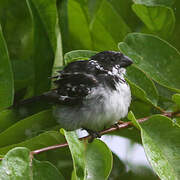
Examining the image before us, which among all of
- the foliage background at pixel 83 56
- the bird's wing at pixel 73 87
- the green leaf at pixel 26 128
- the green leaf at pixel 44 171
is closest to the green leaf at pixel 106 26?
the foliage background at pixel 83 56

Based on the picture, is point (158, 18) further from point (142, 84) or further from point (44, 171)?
point (44, 171)

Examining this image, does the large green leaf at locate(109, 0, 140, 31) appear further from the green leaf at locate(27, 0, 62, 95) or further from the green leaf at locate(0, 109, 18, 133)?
the green leaf at locate(0, 109, 18, 133)

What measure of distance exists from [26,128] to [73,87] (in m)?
0.37

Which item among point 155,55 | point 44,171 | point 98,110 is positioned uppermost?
point 155,55

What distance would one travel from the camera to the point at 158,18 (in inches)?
69.6

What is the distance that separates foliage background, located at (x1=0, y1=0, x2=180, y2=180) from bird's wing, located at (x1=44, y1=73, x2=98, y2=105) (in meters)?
0.08

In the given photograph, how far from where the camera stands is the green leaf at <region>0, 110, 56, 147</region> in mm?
1452

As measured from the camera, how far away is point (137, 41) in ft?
5.40

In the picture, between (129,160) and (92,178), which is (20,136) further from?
(129,160)

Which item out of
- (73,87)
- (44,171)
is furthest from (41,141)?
(73,87)

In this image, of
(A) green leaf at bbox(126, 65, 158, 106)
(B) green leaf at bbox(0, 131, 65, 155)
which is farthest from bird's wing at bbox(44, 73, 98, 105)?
(B) green leaf at bbox(0, 131, 65, 155)

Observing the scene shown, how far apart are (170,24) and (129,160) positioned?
54cm

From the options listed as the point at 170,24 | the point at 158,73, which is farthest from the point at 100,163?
the point at 170,24

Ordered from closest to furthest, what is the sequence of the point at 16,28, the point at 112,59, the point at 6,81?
the point at 6,81
the point at 16,28
the point at 112,59
